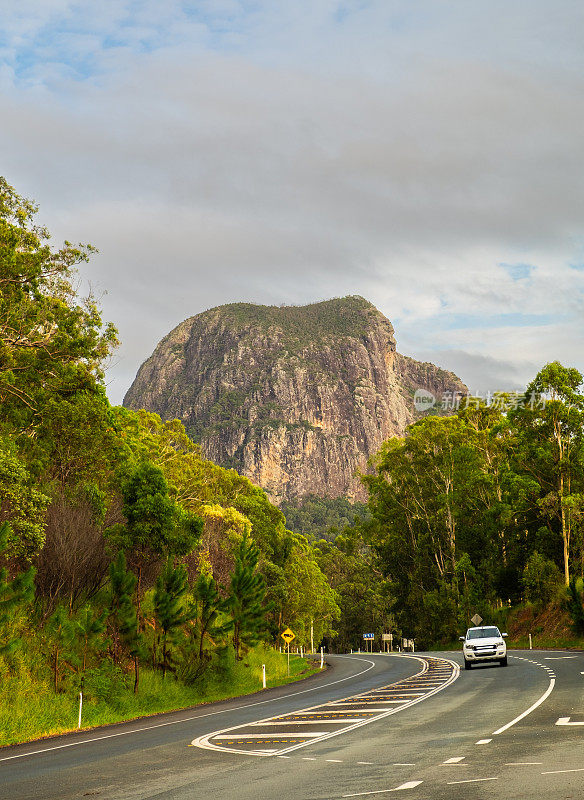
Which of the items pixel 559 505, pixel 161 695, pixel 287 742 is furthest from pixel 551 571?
pixel 287 742

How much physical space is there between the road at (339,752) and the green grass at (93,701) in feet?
4.08

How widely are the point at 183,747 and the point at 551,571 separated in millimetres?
43057

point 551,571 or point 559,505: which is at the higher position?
point 559,505

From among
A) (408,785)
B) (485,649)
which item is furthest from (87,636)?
(408,785)

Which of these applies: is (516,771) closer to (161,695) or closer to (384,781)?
(384,781)

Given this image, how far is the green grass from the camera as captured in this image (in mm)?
18891

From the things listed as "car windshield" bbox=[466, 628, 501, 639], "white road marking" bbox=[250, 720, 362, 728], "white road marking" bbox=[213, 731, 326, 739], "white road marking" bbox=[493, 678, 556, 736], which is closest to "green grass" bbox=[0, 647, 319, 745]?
"white road marking" bbox=[213, 731, 326, 739]

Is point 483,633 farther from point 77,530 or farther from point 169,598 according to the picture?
point 77,530

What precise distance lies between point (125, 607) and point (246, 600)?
10264 millimetres

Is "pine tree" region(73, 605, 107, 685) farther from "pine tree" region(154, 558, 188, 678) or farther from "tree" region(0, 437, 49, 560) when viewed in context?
"pine tree" region(154, 558, 188, 678)

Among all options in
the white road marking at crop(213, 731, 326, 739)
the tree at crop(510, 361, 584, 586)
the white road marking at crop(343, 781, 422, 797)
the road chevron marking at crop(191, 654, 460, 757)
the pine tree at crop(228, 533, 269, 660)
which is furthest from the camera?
the tree at crop(510, 361, 584, 586)

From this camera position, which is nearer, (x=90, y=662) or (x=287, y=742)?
(x=287, y=742)

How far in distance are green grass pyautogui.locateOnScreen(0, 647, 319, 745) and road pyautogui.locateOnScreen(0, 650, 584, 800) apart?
1.24m

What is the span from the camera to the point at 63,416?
27531 millimetres
